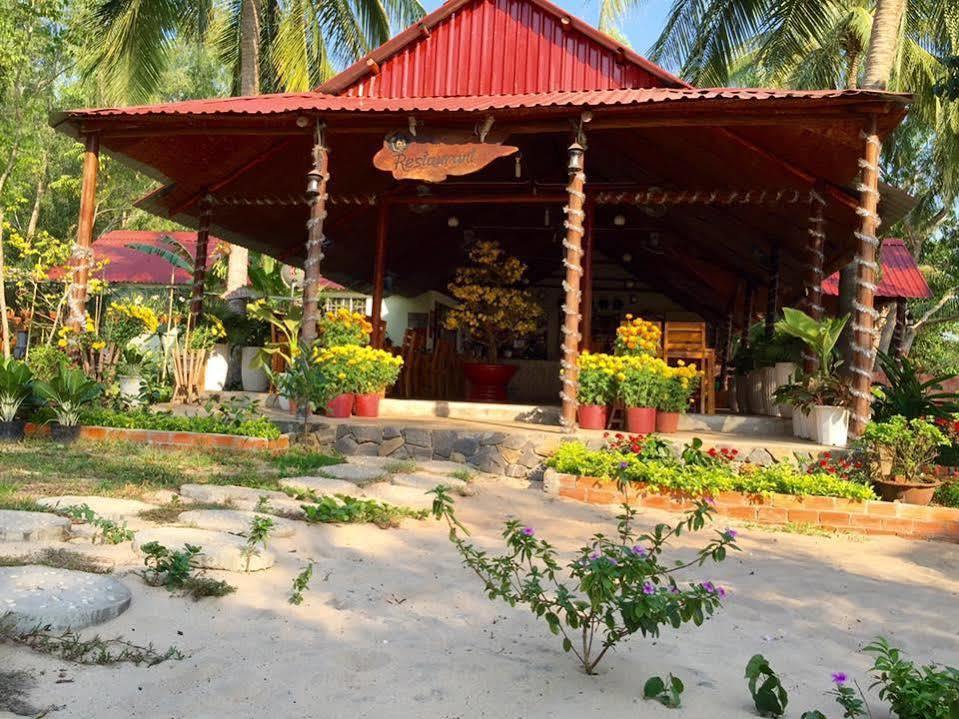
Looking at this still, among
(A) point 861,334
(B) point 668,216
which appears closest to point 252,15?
(B) point 668,216

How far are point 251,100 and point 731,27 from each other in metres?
9.33

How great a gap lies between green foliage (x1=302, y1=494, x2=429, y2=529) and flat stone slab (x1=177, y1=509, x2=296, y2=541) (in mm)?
253

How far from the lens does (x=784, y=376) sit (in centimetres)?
952

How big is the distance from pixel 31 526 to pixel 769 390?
812cm

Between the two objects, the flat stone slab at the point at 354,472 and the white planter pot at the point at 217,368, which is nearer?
the flat stone slab at the point at 354,472

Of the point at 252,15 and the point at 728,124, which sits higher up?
the point at 252,15

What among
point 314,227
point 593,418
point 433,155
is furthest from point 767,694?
point 314,227

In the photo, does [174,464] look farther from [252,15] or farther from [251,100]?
[252,15]

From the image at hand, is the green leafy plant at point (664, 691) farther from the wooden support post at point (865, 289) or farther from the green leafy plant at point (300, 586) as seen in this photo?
the wooden support post at point (865, 289)

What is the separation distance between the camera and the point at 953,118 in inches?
635

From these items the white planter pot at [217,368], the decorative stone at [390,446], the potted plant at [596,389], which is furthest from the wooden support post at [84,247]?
the potted plant at [596,389]

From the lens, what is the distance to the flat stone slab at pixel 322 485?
6.08m

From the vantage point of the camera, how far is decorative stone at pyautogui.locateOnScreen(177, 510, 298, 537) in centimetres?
462

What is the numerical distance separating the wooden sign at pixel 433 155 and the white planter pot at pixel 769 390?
4.15 meters
